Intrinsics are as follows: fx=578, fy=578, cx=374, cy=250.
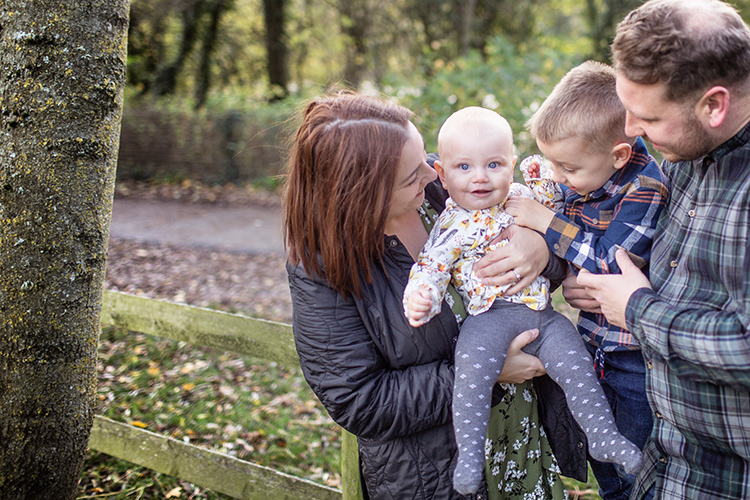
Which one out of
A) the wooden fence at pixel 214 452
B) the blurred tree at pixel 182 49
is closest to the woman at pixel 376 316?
the wooden fence at pixel 214 452

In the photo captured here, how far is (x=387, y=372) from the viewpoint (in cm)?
202

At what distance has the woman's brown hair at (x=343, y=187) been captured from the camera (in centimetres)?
190

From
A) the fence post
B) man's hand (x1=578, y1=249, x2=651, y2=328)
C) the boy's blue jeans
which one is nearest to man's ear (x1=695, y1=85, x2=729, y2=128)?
man's hand (x1=578, y1=249, x2=651, y2=328)

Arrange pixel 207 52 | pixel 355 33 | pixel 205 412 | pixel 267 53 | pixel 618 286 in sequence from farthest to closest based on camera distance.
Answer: pixel 267 53, pixel 207 52, pixel 355 33, pixel 205 412, pixel 618 286

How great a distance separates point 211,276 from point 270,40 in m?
10.6

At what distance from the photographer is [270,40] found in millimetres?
15961

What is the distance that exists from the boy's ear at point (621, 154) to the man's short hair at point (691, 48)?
39cm

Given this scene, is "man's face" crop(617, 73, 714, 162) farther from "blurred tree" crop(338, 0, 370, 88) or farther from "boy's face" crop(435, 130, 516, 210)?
"blurred tree" crop(338, 0, 370, 88)

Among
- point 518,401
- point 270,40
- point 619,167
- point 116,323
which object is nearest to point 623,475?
point 518,401

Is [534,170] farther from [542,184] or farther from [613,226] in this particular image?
[613,226]

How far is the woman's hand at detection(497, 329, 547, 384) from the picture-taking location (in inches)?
79.5

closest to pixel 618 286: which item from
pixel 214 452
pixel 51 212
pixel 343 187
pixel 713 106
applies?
pixel 713 106

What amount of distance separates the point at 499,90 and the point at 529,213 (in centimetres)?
515

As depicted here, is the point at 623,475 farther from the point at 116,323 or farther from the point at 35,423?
the point at 116,323
